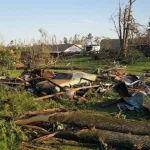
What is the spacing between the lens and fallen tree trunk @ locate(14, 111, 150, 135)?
7.22m

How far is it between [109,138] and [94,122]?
830 mm

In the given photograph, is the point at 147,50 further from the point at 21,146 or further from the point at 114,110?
the point at 21,146

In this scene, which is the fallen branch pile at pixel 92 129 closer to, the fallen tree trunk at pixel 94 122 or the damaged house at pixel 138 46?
the fallen tree trunk at pixel 94 122

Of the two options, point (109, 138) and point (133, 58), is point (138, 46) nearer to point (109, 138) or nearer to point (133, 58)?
point (133, 58)

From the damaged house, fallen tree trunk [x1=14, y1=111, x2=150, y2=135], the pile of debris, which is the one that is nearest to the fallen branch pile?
fallen tree trunk [x1=14, y1=111, x2=150, y2=135]

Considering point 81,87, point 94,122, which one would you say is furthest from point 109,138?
A: point 81,87

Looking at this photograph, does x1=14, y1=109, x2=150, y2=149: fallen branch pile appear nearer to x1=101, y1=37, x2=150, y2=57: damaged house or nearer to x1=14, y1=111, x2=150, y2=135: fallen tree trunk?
x1=14, y1=111, x2=150, y2=135: fallen tree trunk

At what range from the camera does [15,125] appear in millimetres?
7461

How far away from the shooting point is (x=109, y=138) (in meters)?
6.91

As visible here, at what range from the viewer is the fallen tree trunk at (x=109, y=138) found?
6.59 m

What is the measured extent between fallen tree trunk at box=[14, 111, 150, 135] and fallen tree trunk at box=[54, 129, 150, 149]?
13.7 inches

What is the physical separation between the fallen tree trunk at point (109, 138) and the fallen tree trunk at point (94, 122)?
1.14 feet

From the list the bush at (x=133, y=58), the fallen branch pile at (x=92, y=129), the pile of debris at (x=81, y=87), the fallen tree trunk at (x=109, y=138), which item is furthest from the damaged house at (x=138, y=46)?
the fallen tree trunk at (x=109, y=138)

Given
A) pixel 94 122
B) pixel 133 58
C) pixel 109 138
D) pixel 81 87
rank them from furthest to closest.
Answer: pixel 133 58 → pixel 81 87 → pixel 94 122 → pixel 109 138
